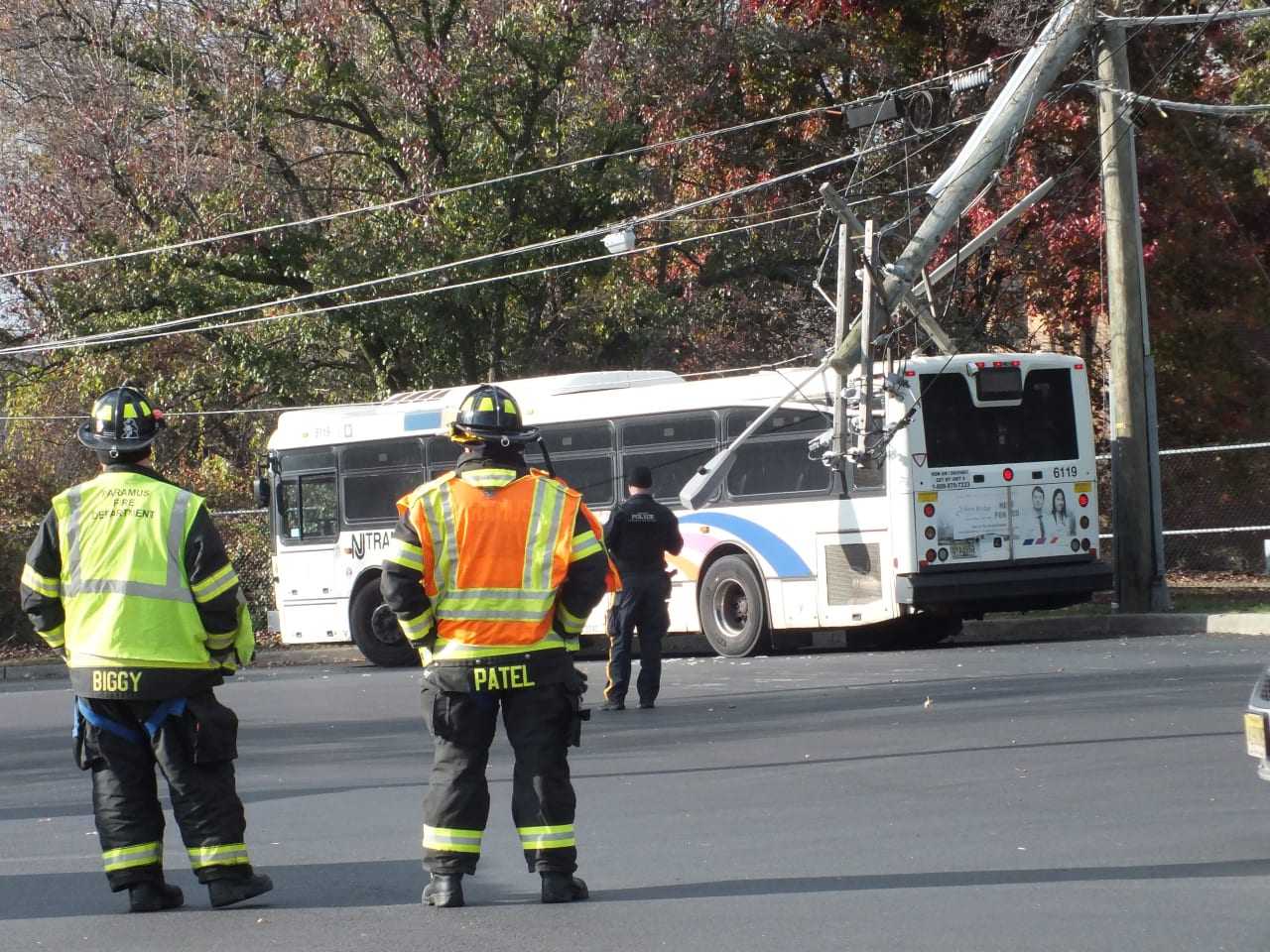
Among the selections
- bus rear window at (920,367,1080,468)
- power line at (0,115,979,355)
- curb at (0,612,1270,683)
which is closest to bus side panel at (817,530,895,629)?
bus rear window at (920,367,1080,468)

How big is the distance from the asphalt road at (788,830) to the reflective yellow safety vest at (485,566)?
988 millimetres

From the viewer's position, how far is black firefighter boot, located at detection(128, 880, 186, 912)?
21.9 ft

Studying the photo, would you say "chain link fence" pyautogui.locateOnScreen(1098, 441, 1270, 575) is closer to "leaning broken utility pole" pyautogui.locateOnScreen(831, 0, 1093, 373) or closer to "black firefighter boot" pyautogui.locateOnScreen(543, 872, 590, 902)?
"leaning broken utility pole" pyautogui.locateOnScreen(831, 0, 1093, 373)

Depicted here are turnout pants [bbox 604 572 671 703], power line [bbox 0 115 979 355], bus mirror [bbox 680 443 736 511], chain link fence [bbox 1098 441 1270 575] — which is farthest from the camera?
chain link fence [bbox 1098 441 1270 575]

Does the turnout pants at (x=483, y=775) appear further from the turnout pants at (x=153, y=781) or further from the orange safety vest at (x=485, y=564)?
the turnout pants at (x=153, y=781)

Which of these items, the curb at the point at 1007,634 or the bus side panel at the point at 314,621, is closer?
the curb at the point at 1007,634

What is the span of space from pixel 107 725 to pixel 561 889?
1.74m

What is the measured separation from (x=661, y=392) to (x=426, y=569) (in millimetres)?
14284

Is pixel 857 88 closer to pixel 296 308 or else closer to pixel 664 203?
pixel 664 203

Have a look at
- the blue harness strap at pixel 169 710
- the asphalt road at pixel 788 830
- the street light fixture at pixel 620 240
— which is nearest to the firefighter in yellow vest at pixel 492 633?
the asphalt road at pixel 788 830

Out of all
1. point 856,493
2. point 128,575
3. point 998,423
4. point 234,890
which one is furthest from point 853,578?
point 128,575

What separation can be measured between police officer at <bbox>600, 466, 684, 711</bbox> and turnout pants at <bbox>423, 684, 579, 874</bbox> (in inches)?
284

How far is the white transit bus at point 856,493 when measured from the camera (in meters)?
18.5

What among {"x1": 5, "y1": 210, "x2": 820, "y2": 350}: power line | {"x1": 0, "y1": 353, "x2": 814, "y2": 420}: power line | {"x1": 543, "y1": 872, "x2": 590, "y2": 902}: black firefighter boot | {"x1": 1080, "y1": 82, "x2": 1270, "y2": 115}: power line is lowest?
{"x1": 543, "y1": 872, "x2": 590, "y2": 902}: black firefighter boot
